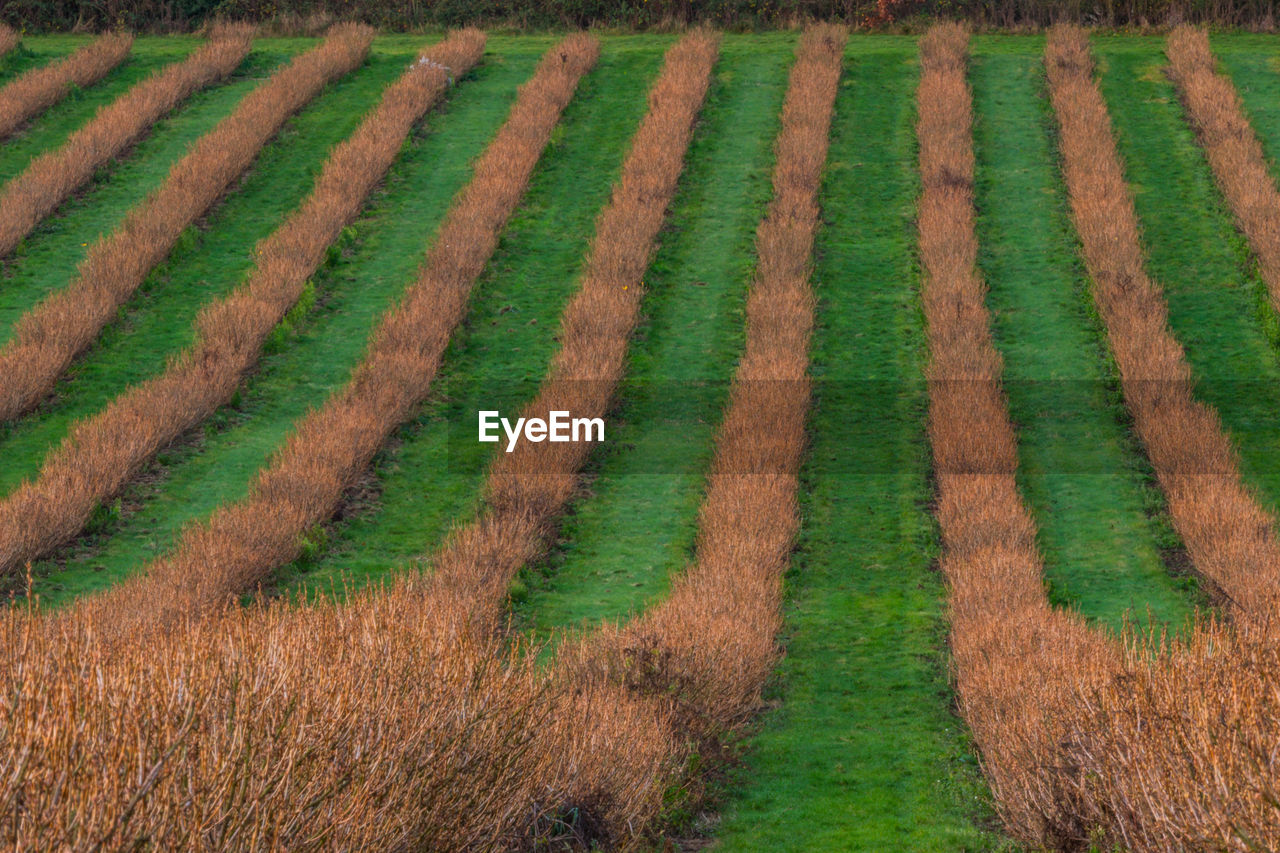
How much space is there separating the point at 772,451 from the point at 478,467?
269cm

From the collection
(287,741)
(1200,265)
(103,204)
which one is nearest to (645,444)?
(1200,265)

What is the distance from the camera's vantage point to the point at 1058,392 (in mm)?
14727

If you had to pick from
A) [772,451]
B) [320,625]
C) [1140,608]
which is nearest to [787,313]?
[772,451]

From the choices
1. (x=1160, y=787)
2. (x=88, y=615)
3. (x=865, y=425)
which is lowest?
(x=865, y=425)

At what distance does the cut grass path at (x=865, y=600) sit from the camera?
7.87 metres

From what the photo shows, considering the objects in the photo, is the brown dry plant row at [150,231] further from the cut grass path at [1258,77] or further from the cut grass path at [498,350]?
the cut grass path at [1258,77]

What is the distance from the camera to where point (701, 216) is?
1892 cm

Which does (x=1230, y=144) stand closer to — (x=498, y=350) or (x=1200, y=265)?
(x=1200, y=265)

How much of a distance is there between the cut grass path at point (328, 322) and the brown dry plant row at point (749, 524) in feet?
13.3

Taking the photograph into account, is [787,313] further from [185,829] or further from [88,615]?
[185,829]

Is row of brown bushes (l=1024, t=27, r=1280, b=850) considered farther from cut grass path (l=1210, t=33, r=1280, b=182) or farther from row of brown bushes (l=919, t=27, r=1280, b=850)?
cut grass path (l=1210, t=33, r=1280, b=182)

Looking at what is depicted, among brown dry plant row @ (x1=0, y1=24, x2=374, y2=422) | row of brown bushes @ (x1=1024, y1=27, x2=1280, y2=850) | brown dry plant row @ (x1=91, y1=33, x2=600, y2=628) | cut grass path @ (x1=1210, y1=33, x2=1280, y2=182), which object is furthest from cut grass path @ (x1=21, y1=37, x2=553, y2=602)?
cut grass path @ (x1=1210, y1=33, x2=1280, y2=182)

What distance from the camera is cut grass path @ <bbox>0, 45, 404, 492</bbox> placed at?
45.7ft

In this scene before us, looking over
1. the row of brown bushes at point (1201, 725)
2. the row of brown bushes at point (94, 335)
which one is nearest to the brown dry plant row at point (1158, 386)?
the row of brown bushes at point (1201, 725)
